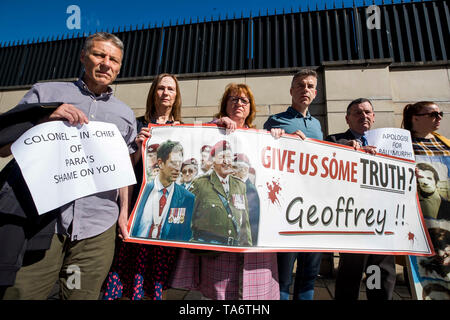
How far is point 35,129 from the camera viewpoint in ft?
4.10

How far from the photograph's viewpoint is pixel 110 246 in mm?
1502

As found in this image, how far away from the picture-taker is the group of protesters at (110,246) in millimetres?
1203

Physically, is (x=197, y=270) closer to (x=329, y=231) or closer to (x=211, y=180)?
(x=211, y=180)

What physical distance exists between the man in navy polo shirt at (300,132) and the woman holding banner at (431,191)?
3.24ft

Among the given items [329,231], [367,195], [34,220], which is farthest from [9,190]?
[367,195]

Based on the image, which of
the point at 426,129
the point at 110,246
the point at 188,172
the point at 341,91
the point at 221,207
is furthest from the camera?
the point at 341,91

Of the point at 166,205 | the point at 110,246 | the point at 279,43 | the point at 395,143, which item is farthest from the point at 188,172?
the point at 279,43

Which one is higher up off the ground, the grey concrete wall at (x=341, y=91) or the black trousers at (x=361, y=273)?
the grey concrete wall at (x=341, y=91)

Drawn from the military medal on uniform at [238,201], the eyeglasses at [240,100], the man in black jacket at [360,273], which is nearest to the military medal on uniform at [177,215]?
the military medal on uniform at [238,201]

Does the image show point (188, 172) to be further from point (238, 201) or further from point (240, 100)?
point (240, 100)

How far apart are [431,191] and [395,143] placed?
0.61 metres

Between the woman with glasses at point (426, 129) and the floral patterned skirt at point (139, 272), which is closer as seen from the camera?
the floral patterned skirt at point (139, 272)

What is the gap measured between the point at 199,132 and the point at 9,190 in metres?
1.24

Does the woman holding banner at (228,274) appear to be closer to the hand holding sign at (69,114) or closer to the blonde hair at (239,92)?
the blonde hair at (239,92)
